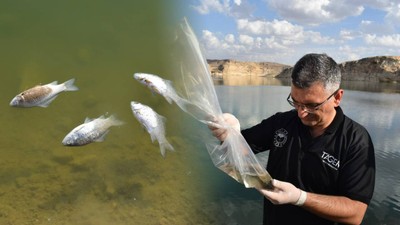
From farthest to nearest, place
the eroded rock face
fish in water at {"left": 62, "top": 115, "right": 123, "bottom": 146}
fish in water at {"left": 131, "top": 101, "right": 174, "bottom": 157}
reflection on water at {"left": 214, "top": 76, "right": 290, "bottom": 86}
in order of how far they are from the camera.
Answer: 1. the eroded rock face
2. reflection on water at {"left": 214, "top": 76, "right": 290, "bottom": 86}
3. fish in water at {"left": 62, "top": 115, "right": 123, "bottom": 146}
4. fish in water at {"left": 131, "top": 101, "right": 174, "bottom": 157}

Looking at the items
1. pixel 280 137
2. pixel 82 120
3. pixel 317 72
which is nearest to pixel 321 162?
pixel 280 137

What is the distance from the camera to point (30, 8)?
58.2ft

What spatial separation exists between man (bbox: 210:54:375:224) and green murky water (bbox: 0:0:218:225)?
9.37ft

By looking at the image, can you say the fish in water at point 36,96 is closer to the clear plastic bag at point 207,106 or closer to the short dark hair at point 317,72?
the clear plastic bag at point 207,106

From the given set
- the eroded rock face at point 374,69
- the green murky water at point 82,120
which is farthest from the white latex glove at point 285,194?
the eroded rock face at point 374,69

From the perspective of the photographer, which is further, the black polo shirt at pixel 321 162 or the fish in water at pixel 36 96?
the fish in water at pixel 36 96

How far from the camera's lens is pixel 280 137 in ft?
10.0

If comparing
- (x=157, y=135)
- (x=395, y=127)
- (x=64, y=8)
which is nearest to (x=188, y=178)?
(x=157, y=135)

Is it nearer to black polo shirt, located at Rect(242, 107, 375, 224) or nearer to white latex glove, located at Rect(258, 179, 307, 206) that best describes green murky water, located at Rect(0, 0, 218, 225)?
black polo shirt, located at Rect(242, 107, 375, 224)

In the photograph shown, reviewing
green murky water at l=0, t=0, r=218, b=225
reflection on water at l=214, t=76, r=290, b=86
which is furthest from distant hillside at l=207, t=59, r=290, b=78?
green murky water at l=0, t=0, r=218, b=225

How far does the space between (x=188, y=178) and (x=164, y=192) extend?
115 cm

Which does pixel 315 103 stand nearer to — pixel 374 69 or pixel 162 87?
pixel 162 87

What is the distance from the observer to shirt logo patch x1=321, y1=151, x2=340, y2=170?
2.68m

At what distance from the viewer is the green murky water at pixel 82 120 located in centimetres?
914
